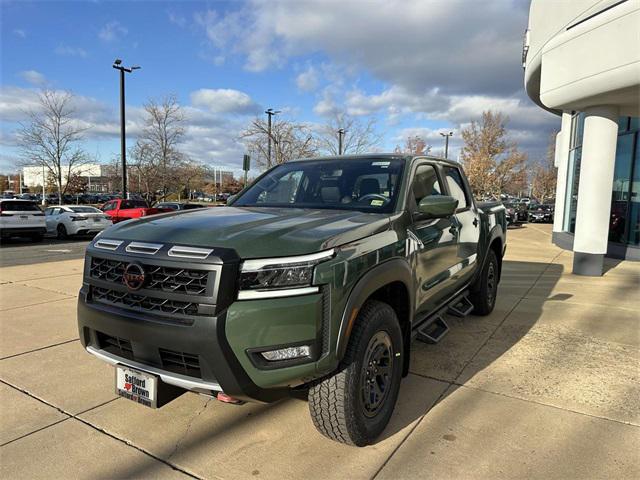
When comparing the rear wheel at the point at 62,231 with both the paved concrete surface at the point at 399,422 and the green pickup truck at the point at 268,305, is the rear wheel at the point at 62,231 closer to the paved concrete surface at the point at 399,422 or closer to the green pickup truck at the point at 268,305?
the paved concrete surface at the point at 399,422

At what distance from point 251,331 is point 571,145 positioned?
16.3 metres

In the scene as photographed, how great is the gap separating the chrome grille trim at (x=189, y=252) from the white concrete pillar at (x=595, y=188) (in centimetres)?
880

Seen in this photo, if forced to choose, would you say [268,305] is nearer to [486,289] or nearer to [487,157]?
[486,289]

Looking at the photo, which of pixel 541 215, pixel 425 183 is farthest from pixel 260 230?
pixel 541 215

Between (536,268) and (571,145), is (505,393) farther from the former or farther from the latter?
(571,145)

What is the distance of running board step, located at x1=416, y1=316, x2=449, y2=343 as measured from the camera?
4.01 meters

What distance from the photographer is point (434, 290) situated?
377 cm

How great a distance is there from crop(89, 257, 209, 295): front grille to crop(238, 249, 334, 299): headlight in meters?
0.20

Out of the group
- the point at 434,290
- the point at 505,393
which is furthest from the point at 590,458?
the point at 434,290

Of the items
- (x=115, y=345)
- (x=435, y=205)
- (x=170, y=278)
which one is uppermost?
(x=435, y=205)

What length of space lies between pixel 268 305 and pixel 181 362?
22.7 inches

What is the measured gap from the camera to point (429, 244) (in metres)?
3.54

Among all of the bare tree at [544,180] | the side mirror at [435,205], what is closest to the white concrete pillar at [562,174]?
the side mirror at [435,205]

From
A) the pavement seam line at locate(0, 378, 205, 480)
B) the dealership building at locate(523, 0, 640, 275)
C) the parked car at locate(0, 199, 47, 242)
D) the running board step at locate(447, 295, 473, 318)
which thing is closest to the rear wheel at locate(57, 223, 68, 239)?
the parked car at locate(0, 199, 47, 242)
